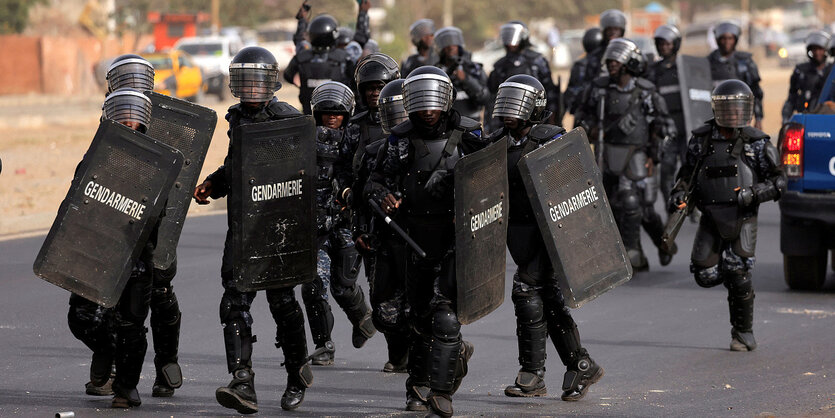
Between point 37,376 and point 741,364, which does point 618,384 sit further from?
point 37,376

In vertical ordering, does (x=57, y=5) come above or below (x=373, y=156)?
above

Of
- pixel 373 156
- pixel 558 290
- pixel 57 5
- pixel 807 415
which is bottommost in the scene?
pixel 807 415

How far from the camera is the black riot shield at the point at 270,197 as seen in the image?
6.68 meters

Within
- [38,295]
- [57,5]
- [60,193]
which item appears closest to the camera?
[38,295]

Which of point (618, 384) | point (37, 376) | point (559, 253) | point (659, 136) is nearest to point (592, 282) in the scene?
point (559, 253)

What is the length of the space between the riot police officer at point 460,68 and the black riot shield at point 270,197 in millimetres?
6026

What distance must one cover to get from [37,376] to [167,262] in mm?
1161

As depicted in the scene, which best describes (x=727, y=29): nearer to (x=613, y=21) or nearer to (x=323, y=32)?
(x=613, y=21)

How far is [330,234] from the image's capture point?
8.20 metres

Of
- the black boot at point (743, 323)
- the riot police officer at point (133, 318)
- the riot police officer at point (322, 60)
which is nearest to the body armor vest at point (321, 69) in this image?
the riot police officer at point (322, 60)

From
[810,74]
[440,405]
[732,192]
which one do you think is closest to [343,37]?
[810,74]

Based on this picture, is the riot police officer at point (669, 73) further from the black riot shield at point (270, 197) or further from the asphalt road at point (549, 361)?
the black riot shield at point (270, 197)

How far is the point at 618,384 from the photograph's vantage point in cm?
773

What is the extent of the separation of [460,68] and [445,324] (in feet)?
22.1
